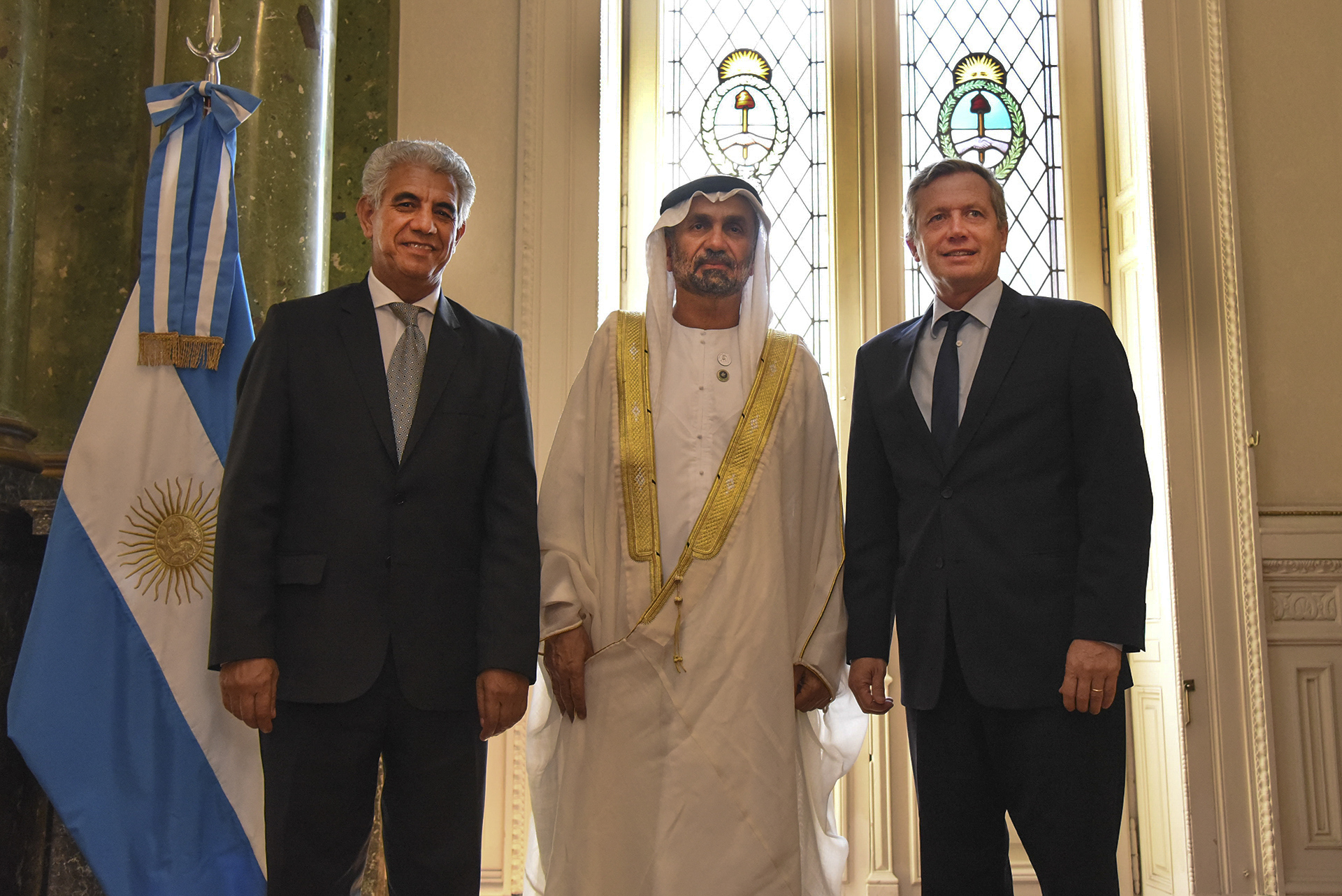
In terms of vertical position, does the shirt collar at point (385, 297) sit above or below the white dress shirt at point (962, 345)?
above

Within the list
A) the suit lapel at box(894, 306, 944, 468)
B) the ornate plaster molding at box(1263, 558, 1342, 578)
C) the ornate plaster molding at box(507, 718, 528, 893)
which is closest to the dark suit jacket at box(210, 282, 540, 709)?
the suit lapel at box(894, 306, 944, 468)

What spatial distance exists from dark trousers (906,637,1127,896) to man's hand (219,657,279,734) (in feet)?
4.01

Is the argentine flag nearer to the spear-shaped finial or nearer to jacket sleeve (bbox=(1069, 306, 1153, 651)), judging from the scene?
the spear-shaped finial

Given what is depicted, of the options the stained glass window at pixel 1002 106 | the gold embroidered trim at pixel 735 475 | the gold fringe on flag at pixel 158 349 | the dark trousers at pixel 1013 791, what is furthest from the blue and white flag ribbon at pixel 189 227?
the stained glass window at pixel 1002 106

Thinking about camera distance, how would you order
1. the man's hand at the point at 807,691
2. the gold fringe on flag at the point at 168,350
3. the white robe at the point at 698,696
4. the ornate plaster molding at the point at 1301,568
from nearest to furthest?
the white robe at the point at 698,696 → the man's hand at the point at 807,691 → the gold fringe on flag at the point at 168,350 → the ornate plaster molding at the point at 1301,568

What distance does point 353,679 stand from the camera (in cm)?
199

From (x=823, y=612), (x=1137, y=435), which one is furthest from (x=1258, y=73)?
(x=823, y=612)

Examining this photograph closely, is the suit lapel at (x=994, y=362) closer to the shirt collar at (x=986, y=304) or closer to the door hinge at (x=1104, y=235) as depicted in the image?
the shirt collar at (x=986, y=304)

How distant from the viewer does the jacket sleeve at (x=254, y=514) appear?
196 cm

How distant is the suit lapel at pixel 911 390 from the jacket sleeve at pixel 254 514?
1.23 metres

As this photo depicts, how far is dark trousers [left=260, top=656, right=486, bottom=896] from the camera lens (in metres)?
1.96

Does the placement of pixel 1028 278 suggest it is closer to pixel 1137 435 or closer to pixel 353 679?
pixel 1137 435

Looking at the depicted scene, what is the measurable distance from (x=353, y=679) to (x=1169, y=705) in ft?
9.51

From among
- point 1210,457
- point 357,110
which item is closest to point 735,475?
point 1210,457
